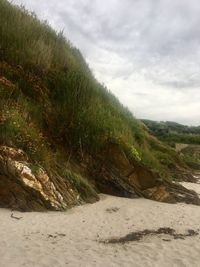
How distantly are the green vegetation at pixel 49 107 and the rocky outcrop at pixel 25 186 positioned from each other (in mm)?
454

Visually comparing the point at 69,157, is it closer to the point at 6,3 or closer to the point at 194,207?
the point at 194,207

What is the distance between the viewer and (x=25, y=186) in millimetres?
9258

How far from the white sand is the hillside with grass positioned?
2.71ft

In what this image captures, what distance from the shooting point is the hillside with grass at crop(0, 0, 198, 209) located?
32.7 feet

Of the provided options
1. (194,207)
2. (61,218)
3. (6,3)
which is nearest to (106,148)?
(194,207)

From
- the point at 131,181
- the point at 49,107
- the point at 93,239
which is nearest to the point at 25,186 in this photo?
the point at 93,239

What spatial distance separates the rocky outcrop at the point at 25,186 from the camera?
903 cm

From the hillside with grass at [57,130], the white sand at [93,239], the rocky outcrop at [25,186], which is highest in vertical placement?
the hillside with grass at [57,130]

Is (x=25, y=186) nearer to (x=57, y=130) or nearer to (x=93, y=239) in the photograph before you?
(x=93, y=239)

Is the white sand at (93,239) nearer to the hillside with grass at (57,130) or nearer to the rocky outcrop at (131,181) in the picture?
the hillside with grass at (57,130)

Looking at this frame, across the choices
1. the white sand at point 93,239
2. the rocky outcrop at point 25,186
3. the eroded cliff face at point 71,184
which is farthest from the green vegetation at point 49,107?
the white sand at point 93,239

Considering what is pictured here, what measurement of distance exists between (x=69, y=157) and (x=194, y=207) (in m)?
3.56

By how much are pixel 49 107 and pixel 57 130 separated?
2.62 ft

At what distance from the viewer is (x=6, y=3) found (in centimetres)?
1594
